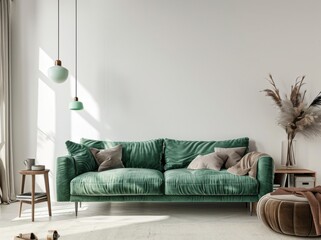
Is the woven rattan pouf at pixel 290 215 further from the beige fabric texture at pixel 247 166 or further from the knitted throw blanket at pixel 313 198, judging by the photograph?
the beige fabric texture at pixel 247 166

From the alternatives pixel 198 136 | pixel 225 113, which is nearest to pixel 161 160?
pixel 198 136

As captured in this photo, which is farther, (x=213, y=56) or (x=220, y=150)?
(x=213, y=56)

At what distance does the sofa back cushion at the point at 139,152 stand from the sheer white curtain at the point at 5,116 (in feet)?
3.29

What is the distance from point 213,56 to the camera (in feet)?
18.6

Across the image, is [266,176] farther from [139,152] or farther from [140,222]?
[139,152]

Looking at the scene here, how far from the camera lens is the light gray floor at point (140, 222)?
A: 3.85m

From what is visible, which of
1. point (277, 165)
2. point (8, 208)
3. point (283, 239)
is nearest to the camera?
point (283, 239)

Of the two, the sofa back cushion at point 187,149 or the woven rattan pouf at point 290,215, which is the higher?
the sofa back cushion at point 187,149

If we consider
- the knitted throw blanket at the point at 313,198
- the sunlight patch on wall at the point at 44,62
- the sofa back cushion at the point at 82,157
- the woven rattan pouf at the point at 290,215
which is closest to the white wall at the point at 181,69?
the sunlight patch on wall at the point at 44,62

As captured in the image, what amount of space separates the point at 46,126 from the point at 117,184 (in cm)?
168

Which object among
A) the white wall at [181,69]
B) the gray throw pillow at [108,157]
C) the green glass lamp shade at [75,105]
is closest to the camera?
the gray throw pillow at [108,157]

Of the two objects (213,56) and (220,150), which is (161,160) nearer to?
(220,150)

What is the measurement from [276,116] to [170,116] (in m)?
1.41

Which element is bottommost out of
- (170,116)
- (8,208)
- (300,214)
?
(8,208)
